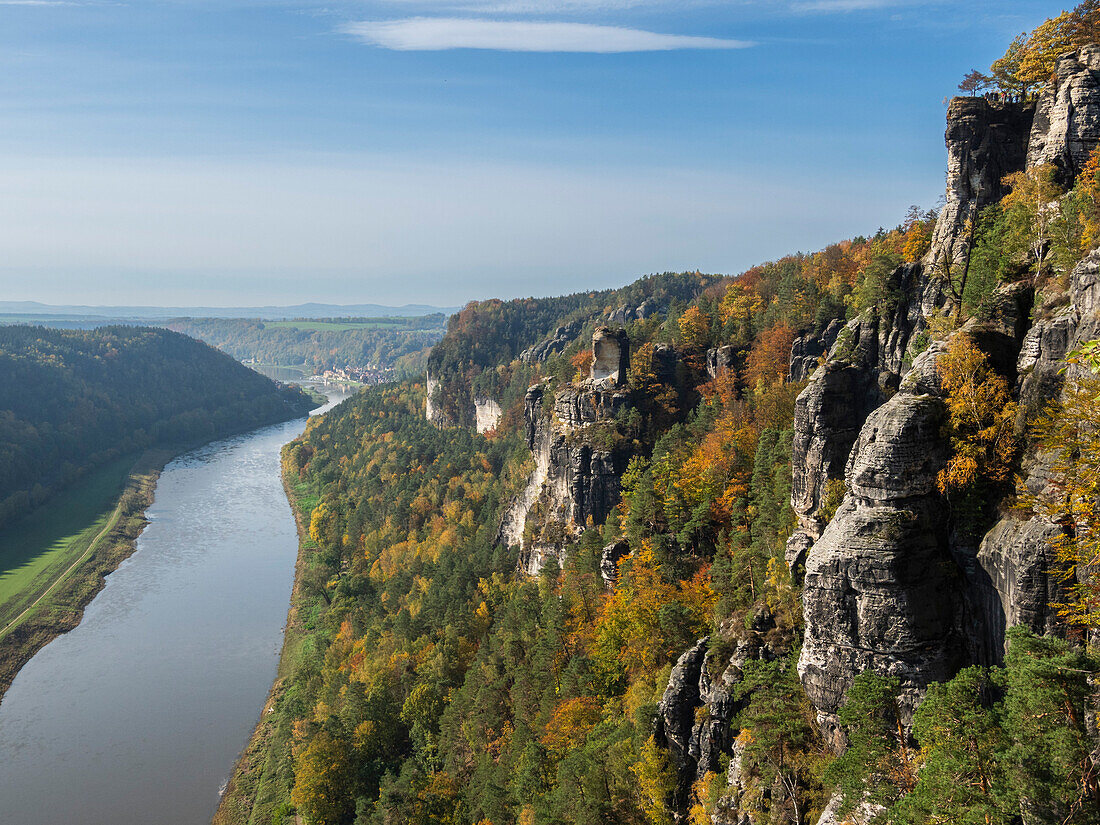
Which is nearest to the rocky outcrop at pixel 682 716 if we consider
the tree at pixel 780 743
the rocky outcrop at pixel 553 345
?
the tree at pixel 780 743

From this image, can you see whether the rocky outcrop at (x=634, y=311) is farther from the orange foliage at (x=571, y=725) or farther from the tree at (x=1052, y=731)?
the tree at (x=1052, y=731)

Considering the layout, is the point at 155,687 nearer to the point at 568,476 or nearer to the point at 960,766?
the point at 568,476

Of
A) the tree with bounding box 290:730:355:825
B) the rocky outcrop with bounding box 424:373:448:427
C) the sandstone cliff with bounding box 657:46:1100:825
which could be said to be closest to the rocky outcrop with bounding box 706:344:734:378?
the sandstone cliff with bounding box 657:46:1100:825

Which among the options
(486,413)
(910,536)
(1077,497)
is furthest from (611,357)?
(486,413)

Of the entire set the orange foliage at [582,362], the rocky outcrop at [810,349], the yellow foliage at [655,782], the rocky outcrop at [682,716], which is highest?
the rocky outcrop at [810,349]

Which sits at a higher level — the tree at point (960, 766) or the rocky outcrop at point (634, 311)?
the rocky outcrop at point (634, 311)

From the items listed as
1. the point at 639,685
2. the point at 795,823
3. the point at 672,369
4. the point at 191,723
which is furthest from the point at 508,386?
the point at 795,823

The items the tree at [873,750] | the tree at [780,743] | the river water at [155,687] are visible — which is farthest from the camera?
the river water at [155,687]
